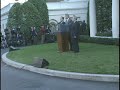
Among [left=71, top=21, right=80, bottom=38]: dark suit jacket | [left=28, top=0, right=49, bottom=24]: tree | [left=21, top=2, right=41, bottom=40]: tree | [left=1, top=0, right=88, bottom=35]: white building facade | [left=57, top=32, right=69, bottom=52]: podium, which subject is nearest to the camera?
[left=71, top=21, right=80, bottom=38]: dark suit jacket

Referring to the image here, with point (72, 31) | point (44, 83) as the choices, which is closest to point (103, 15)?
point (72, 31)

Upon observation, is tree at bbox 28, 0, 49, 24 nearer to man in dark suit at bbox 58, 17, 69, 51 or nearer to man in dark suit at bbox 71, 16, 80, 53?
man in dark suit at bbox 58, 17, 69, 51

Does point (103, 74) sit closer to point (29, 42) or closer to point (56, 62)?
point (56, 62)

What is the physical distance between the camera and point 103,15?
2941 cm

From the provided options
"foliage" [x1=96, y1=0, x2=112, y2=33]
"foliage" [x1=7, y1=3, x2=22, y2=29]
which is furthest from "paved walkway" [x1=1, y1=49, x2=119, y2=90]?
"foliage" [x1=7, y1=3, x2=22, y2=29]

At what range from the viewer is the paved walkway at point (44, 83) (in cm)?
1009

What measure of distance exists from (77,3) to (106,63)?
24.2 m

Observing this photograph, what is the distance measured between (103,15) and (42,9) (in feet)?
21.7

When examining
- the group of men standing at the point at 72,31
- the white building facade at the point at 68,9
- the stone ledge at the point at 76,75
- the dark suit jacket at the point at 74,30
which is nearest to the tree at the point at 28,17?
the white building facade at the point at 68,9

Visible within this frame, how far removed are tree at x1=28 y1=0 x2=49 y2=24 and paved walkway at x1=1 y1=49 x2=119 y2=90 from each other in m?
20.5

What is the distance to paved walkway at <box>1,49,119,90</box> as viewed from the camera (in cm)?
1009

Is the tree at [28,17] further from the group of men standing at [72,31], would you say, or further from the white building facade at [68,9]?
the group of men standing at [72,31]

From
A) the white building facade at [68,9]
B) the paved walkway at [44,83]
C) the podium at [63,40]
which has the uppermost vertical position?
the white building facade at [68,9]

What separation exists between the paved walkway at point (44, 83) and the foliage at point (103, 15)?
1684cm
